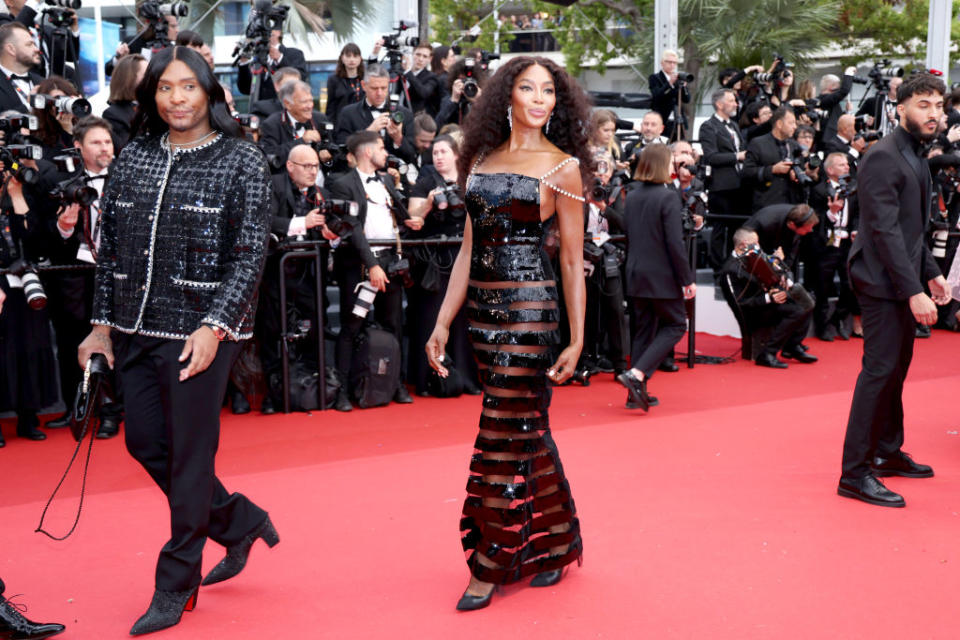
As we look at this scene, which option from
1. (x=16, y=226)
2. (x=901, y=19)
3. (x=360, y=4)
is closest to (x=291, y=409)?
(x=16, y=226)

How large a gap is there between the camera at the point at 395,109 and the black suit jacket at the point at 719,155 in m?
2.98

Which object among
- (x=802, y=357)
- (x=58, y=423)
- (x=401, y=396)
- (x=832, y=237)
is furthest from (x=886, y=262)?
(x=832, y=237)

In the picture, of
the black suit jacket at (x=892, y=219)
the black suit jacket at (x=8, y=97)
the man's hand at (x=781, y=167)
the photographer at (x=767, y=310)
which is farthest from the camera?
the man's hand at (x=781, y=167)

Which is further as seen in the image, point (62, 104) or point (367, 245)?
point (367, 245)

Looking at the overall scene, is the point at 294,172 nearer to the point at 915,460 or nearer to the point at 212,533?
the point at 212,533

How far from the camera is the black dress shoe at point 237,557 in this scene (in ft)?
11.7

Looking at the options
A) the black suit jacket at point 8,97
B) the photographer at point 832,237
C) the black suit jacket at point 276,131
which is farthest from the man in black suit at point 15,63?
the photographer at point 832,237

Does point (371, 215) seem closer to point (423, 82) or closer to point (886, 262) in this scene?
point (423, 82)

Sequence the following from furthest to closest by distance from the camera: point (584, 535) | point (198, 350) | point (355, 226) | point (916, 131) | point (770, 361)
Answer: point (770, 361)
point (355, 226)
point (916, 131)
point (584, 535)
point (198, 350)

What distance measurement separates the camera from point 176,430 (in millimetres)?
3170

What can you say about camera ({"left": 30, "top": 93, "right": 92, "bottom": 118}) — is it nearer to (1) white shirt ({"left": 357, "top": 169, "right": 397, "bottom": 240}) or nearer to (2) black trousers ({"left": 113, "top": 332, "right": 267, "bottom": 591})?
(1) white shirt ({"left": 357, "top": 169, "right": 397, "bottom": 240})

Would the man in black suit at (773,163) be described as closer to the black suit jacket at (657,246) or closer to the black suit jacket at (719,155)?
the black suit jacket at (719,155)

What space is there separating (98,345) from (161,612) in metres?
0.85

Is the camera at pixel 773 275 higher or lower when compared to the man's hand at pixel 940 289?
lower
